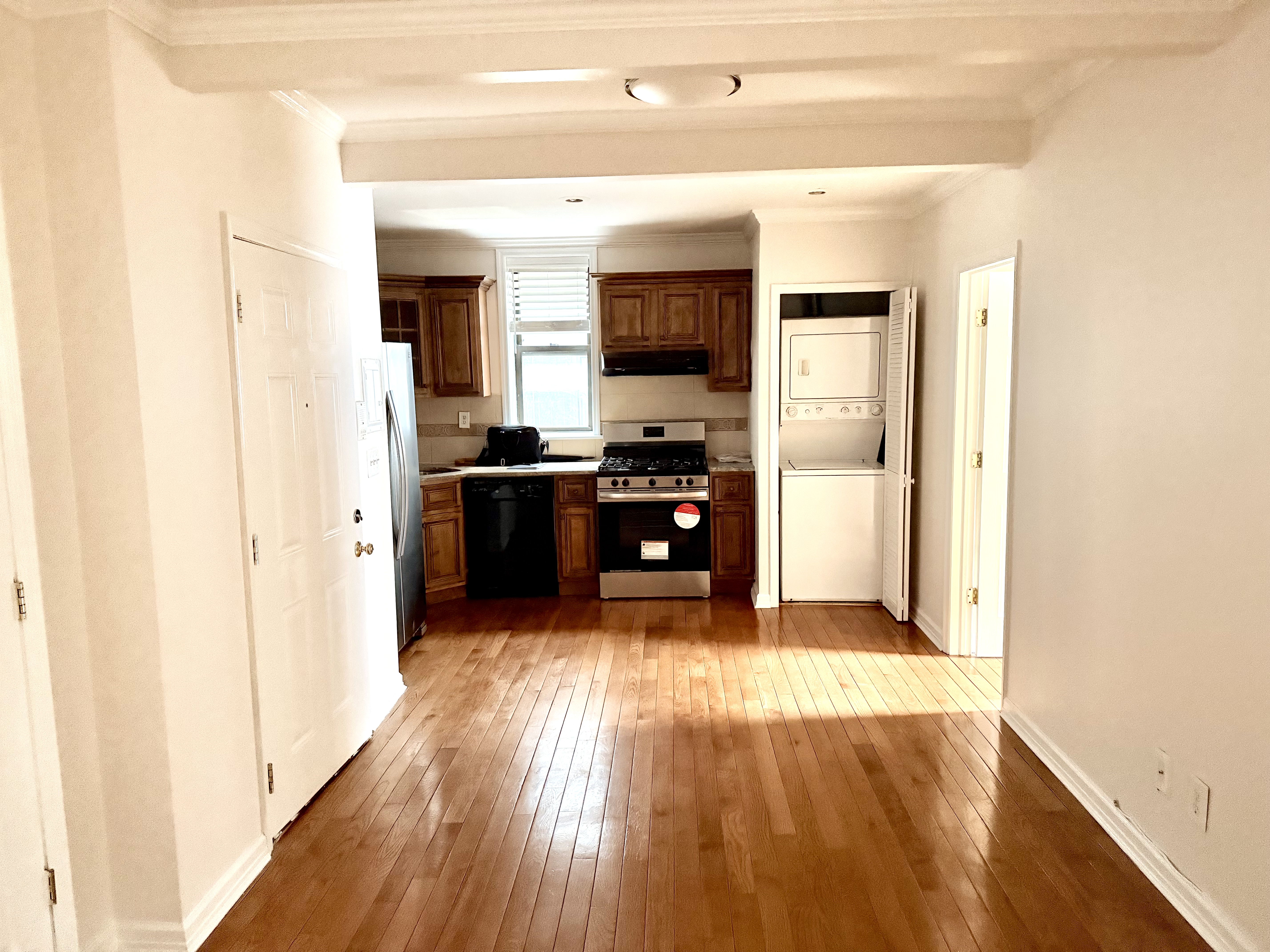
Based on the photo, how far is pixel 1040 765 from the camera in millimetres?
3307

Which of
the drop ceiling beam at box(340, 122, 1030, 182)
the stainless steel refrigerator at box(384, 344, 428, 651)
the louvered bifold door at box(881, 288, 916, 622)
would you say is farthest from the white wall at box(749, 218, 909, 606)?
the stainless steel refrigerator at box(384, 344, 428, 651)

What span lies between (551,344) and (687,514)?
1.83 meters

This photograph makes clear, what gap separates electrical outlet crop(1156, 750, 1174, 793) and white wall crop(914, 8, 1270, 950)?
1.0 inches

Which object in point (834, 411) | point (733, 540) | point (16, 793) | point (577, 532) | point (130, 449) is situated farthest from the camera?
point (577, 532)

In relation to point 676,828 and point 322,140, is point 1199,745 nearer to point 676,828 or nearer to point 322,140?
point 676,828

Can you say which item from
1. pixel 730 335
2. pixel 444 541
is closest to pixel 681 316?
pixel 730 335

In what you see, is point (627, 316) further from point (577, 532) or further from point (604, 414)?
point (577, 532)

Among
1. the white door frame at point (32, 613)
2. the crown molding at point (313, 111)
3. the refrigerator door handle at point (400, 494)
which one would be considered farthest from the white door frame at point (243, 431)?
the refrigerator door handle at point (400, 494)

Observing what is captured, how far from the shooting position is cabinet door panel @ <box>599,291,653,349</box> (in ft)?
19.7

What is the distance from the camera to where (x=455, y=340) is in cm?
606

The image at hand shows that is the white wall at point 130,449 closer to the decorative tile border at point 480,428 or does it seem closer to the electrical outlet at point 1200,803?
the electrical outlet at point 1200,803

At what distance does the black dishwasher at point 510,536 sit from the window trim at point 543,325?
2.62ft

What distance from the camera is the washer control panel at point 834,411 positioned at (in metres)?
5.67

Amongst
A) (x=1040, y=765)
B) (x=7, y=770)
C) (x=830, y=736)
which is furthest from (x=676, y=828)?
(x=7, y=770)
